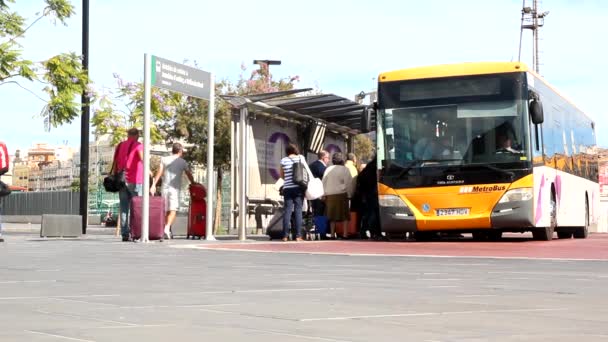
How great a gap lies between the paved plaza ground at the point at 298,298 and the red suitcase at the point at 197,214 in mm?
7322

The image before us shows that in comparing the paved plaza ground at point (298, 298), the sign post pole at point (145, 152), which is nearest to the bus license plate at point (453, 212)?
the sign post pole at point (145, 152)

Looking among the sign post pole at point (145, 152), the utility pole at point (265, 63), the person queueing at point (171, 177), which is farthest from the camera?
the utility pole at point (265, 63)

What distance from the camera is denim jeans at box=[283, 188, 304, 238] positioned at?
2036 cm

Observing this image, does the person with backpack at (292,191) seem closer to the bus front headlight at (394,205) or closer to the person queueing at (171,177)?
the bus front headlight at (394,205)

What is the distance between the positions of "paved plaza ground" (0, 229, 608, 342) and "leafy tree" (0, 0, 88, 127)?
15126mm

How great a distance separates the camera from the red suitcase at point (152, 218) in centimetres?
1912

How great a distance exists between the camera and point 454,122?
20.2 metres

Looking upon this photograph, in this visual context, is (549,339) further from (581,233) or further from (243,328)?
(581,233)

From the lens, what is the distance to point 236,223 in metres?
23.3

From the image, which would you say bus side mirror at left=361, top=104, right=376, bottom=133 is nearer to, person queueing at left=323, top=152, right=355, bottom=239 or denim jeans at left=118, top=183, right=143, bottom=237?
person queueing at left=323, top=152, right=355, bottom=239

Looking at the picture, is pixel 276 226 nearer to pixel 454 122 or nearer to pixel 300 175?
pixel 300 175

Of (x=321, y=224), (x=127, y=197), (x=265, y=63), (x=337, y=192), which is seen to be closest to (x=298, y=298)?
(x=127, y=197)

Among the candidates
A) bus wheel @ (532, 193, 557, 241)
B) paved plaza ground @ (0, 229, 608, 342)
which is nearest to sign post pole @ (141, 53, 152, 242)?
paved plaza ground @ (0, 229, 608, 342)

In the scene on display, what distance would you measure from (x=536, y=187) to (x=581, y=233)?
7.92 m
